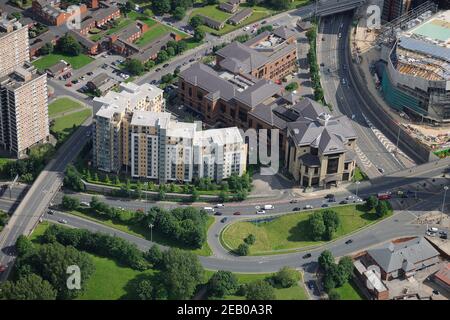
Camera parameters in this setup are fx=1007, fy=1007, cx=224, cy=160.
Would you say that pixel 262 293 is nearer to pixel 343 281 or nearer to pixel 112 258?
pixel 343 281

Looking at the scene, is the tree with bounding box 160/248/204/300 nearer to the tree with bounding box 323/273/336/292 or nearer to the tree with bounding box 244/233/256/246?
the tree with bounding box 244/233/256/246

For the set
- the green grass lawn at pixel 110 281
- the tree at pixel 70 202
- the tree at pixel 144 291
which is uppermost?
the tree at pixel 70 202

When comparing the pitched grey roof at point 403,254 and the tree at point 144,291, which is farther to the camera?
the pitched grey roof at point 403,254

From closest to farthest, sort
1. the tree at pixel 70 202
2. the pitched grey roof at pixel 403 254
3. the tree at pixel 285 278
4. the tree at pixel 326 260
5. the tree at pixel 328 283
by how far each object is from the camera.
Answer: the tree at pixel 328 283, the tree at pixel 285 278, the pitched grey roof at pixel 403 254, the tree at pixel 326 260, the tree at pixel 70 202

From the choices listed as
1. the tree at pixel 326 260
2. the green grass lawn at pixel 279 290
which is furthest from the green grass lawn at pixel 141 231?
the tree at pixel 326 260

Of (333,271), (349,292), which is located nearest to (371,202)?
(333,271)

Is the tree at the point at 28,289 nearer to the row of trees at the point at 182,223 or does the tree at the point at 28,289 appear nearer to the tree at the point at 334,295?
the row of trees at the point at 182,223

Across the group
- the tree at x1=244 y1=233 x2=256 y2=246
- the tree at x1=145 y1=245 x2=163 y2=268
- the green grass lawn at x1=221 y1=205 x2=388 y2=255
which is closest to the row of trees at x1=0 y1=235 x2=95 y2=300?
the tree at x1=145 y1=245 x2=163 y2=268

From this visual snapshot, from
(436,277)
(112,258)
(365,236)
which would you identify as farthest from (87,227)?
(436,277)
